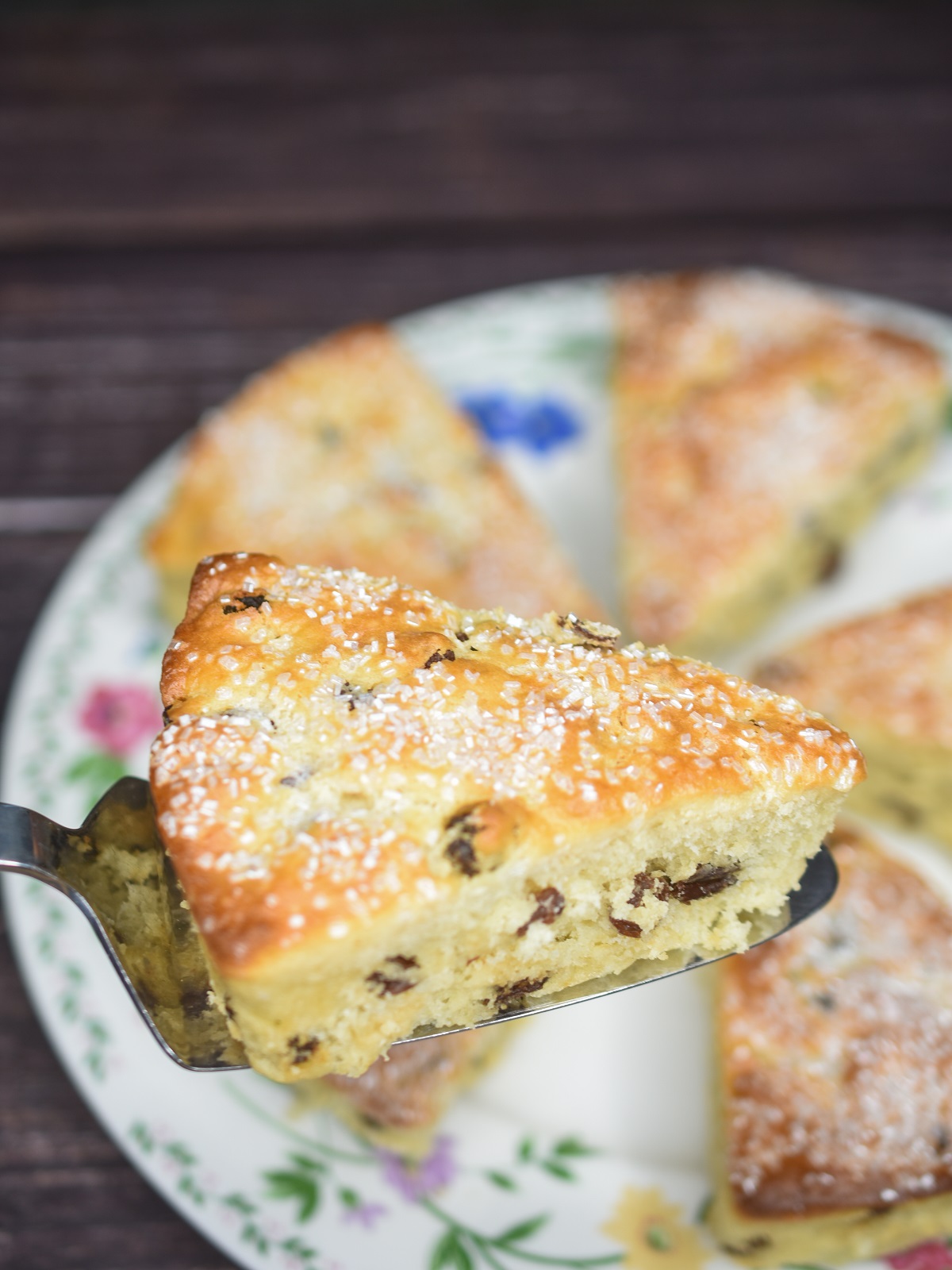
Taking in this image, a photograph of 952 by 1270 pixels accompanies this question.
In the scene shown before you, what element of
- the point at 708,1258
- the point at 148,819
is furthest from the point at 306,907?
the point at 708,1258

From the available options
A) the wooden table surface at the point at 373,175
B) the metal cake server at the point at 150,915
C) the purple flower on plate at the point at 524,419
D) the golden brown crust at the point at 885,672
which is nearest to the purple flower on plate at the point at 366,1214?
the metal cake server at the point at 150,915

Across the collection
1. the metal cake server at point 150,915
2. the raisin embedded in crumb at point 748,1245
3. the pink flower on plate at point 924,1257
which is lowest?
the raisin embedded in crumb at point 748,1245

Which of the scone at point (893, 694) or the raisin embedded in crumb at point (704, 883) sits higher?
the raisin embedded in crumb at point (704, 883)

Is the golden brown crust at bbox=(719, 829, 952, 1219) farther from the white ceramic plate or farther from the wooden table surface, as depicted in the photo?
the wooden table surface

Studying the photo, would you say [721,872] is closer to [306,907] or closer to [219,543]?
[306,907]

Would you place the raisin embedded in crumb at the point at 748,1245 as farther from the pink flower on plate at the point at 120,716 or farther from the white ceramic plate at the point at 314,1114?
the pink flower on plate at the point at 120,716

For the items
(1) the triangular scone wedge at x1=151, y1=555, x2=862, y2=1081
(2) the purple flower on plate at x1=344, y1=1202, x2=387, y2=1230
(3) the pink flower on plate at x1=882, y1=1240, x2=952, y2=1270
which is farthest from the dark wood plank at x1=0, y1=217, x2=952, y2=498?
(3) the pink flower on plate at x1=882, y1=1240, x2=952, y2=1270
